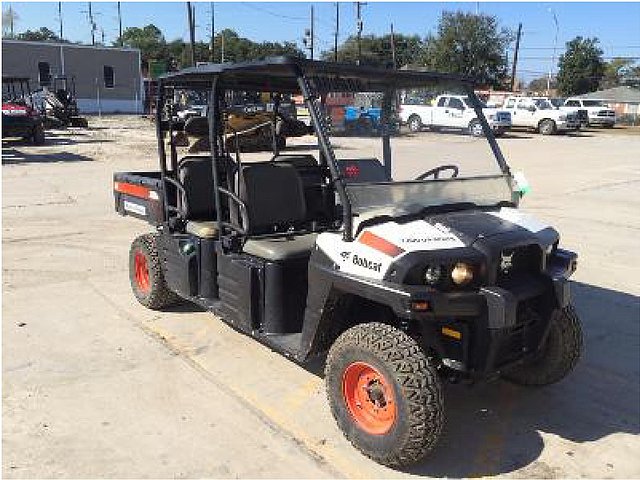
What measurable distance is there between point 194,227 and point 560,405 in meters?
2.76

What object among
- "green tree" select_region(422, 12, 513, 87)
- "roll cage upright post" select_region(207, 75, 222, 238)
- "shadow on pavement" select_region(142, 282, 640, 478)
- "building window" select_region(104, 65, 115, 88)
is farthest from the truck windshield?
"green tree" select_region(422, 12, 513, 87)

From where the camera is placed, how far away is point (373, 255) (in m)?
3.29

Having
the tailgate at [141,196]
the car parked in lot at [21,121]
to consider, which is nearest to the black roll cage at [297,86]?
the tailgate at [141,196]

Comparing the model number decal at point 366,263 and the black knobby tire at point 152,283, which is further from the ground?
the model number decal at point 366,263

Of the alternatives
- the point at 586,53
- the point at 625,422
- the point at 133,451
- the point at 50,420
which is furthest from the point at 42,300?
the point at 586,53

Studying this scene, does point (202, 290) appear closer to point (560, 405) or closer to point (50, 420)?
point (50, 420)

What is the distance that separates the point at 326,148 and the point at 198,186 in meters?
1.74

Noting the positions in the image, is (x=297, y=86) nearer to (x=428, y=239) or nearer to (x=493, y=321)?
(x=428, y=239)

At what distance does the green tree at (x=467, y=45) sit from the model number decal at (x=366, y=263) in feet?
192

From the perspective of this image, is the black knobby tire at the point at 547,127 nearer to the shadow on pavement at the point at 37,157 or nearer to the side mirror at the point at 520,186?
the shadow on pavement at the point at 37,157

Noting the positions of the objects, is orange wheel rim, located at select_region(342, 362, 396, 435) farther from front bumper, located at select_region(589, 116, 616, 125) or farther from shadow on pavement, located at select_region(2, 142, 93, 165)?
front bumper, located at select_region(589, 116, 616, 125)

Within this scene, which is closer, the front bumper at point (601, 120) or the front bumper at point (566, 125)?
the front bumper at point (566, 125)

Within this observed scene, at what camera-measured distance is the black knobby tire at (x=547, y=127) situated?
1271 inches

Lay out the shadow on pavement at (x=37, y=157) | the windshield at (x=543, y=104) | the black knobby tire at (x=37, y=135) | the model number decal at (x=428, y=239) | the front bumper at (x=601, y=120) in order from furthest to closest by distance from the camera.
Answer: the front bumper at (x=601, y=120) < the windshield at (x=543, y=104) < the black knobby tire at (x=37, y=135) < the shadow on pavement at (x=37, y=157) < the model number decal at (x=428, y=239)
